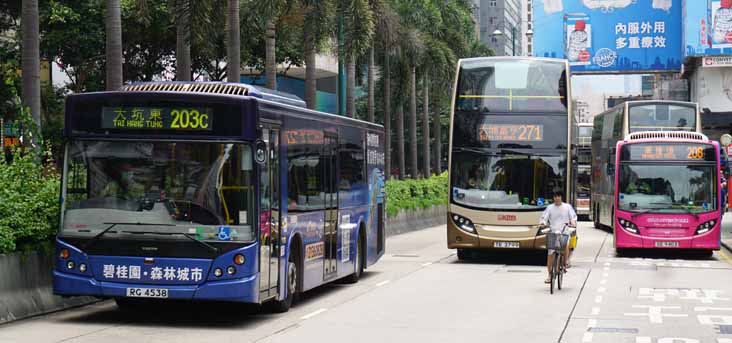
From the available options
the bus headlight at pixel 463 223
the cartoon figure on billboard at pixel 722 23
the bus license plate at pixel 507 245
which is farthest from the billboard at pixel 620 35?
the bus license plate at pixel 507 245

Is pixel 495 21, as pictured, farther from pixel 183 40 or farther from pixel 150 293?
pixel 150 293

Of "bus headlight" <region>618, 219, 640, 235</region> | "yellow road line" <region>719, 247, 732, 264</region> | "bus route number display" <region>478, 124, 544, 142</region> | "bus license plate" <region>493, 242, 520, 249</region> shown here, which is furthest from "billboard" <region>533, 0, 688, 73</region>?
"bus license plate" <region>493, 242, 520, 249</region>

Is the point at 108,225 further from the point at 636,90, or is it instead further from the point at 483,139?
the point at 636,90

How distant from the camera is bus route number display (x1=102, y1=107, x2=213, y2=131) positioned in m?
13.7

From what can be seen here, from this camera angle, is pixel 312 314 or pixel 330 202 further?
pixel 330 202

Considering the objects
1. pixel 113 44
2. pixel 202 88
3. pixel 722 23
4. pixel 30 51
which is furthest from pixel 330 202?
pixel 722 23

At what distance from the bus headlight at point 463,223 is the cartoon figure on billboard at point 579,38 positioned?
35.1 metres

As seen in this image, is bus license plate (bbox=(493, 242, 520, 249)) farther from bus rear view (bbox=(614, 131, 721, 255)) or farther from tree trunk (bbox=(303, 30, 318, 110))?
tree trunk (bbox=(303, 30, 318, 110))

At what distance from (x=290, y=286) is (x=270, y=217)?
1.58 metres

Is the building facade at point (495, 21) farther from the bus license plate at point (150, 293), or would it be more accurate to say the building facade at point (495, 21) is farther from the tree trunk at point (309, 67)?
the bus license plate at point (150, 293)

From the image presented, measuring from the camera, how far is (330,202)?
58.3 feet

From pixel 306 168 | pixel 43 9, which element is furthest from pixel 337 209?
pixel 43 9

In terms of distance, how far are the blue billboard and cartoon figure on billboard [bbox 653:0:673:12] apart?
77 centimetres

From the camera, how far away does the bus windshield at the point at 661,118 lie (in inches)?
1539
